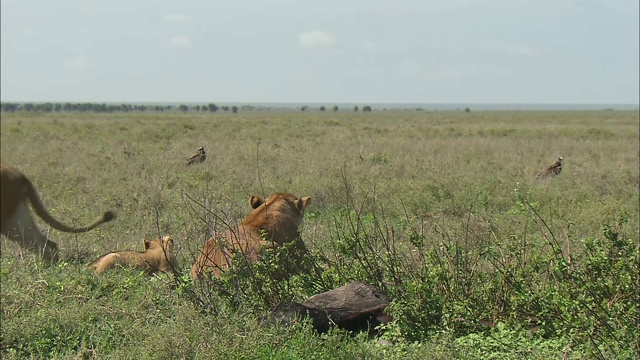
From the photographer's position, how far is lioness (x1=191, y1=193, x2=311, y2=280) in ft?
18.3

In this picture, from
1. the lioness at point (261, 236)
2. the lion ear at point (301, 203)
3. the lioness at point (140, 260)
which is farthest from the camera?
the lion ear at point (301, 203)

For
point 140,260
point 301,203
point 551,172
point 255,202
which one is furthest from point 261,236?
point 551,172

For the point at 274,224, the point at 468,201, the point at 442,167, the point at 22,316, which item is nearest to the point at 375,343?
the point at 274,224

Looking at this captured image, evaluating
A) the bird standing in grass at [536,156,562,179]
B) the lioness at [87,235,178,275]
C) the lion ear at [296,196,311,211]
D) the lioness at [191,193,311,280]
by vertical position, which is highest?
the lion ear at [296,196,311,211]

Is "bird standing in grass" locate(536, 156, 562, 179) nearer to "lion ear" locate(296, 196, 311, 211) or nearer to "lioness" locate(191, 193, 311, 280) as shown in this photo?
"lion ear" locate(296, 196, 311, 211)

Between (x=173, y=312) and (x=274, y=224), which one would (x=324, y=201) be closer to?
(x=274, y=224)

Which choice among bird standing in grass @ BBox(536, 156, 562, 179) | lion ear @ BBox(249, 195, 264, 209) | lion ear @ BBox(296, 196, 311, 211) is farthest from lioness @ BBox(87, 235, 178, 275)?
bird standing in grass @ BBox(536, 156, 562, 179)

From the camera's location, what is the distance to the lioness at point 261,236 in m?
5.58

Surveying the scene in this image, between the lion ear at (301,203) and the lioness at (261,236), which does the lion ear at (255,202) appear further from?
the lion ear at (301,203)

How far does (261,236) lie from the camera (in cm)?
598

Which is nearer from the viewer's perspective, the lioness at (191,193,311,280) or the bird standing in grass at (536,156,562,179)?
the lioness at (191,193,311,280)

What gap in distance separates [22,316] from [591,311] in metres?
4.12

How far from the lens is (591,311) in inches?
176

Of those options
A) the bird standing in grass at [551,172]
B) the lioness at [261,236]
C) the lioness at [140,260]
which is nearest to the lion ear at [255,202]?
the lioness at [261,236]
